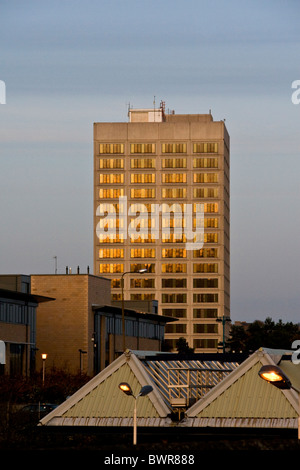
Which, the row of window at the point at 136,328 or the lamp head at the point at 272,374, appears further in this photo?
the row of window at the point at 136,328

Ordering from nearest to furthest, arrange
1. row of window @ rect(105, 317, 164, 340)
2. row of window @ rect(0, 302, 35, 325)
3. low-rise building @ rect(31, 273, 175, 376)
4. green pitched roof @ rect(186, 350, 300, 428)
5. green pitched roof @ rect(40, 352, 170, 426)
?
green pitched roof @ rect(186, 350, 300, 428) → green pitched roof @ rect(40, 352, 170, 426) → row of window @ rect(0, 302, 35, 325) → low-rise building @ rect(31, 273, 175, 376) → row of window @ rect(105, 317, 164, 340)

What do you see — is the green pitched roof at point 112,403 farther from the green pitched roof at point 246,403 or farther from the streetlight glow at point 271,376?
the streetlight glow at point 271,376

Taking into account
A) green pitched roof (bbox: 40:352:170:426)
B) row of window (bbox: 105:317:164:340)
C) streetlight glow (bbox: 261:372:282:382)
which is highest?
row of window (bbox: 105:317:164:340)

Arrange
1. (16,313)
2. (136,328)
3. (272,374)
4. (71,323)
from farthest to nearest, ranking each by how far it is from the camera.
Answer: (136,328)
(71,323)
(16,313)
(272,374)

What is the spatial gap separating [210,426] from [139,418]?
127 inches

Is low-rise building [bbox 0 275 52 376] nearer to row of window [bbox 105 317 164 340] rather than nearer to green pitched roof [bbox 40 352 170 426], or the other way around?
row of window [bbox 105 317 164 340]

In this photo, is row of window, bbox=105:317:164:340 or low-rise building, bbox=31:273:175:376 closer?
low-rise building, bbox=31:273:175:376

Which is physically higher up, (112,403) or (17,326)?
(17,326)

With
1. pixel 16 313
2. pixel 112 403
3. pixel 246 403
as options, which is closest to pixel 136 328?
pixel 16 313

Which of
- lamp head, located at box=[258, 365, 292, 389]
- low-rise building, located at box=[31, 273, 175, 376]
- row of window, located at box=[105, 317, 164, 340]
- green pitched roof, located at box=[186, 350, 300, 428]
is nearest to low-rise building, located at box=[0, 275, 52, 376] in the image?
low-rise building, located at box=[31, 273, 175, 376]

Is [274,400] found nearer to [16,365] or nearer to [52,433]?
[52,433]

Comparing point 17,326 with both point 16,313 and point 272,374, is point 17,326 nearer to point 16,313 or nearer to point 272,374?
point 16,313

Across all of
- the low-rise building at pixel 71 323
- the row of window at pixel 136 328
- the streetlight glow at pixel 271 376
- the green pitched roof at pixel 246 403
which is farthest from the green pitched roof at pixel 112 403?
the row of window at pixel 136 328
